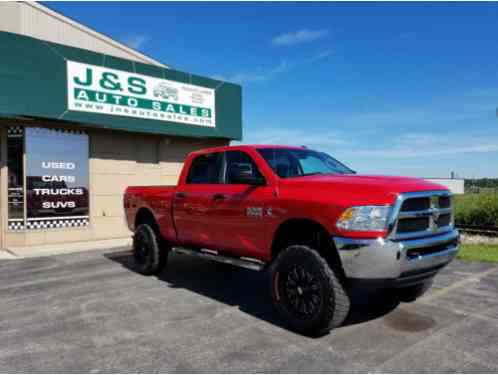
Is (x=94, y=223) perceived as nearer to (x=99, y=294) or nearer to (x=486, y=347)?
(x=99, y=294)

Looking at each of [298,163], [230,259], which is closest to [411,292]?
[298,163]

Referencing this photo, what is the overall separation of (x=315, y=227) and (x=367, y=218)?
2.35ft

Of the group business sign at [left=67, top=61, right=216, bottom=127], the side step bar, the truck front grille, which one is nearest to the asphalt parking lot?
the side step bar

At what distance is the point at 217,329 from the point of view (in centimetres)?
438

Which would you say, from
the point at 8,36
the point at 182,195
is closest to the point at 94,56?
the point at 8,36

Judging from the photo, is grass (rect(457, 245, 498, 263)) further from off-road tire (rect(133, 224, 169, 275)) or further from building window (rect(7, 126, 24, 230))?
building window (rect(7, 126, 24, 230))

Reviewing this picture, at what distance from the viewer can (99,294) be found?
19.3ft

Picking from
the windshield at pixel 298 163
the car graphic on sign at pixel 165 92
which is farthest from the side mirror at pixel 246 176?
the car graphic on sign at pixel 165 92

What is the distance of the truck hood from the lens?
386 cm

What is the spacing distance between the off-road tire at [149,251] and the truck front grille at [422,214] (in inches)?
170

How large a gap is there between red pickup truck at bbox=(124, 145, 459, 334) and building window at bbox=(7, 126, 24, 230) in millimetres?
6717

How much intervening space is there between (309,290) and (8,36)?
9796mm

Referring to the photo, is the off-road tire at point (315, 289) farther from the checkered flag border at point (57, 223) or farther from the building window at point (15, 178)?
the building window at point (15, 178)

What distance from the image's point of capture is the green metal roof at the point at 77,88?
977 centimetres
